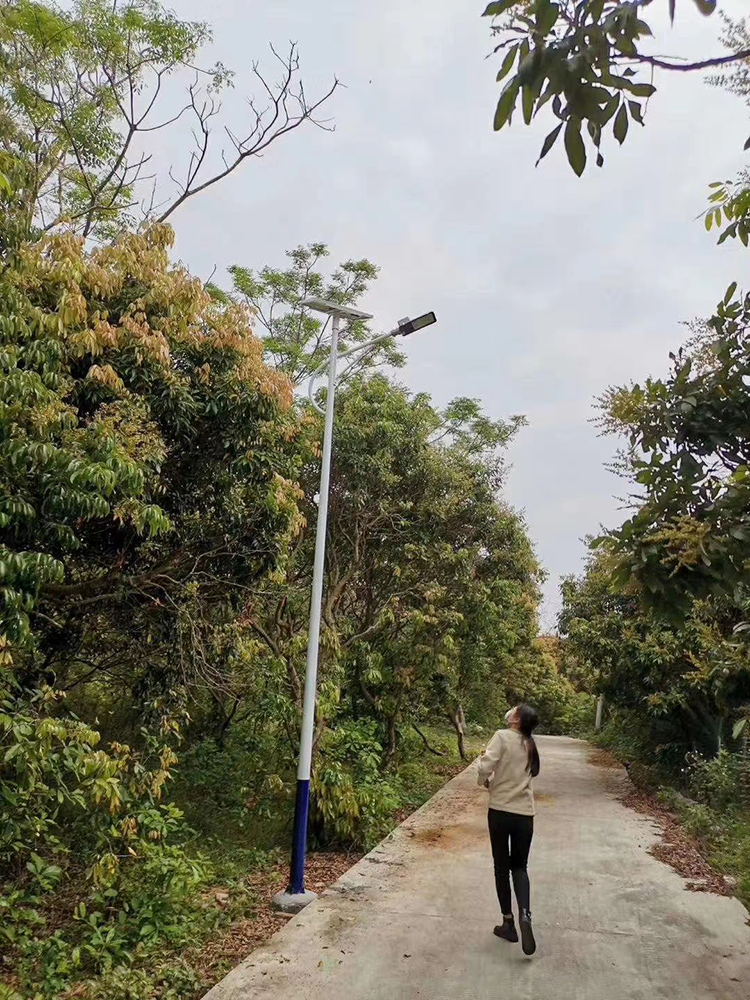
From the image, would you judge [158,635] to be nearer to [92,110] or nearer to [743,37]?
[743,37]

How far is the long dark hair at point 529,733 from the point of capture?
17.1 feet

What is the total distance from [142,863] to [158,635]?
1.95 m

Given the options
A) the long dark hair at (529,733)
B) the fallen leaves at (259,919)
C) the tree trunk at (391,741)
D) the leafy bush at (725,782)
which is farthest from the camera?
the tree trunk at (391,741)

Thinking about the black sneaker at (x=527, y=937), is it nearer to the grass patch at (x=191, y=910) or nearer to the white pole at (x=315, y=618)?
the grass patch at (x=191, y=910)

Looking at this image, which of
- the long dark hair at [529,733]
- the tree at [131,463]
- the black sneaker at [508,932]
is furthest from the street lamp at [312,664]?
the long dark hair at [529,733]

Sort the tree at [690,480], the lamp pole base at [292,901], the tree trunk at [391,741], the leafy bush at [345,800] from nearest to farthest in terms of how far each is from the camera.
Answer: the tree at [690,480], the lamp pole base at [292,901], the leafy bush at [345,800], the tree trunk at [391,741]

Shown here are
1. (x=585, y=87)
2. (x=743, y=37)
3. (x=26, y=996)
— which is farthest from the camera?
(x=26, y=996)

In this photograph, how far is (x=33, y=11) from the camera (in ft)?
29.7

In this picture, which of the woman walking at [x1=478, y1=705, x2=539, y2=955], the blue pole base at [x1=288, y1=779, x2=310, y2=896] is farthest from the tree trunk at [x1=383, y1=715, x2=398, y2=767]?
the woman walking at [x1=478, y1=705, x2=539, y2=955]

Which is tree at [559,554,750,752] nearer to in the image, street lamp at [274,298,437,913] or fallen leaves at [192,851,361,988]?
street lamp at [274,298,437,913]

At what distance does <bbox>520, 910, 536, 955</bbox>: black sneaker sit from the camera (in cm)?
498

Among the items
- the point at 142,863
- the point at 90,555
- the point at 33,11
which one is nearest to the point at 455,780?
the point at 142,863

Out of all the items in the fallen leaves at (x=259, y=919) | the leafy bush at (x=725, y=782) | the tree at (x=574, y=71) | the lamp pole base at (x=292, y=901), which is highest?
the tree at (x=574, y=71)

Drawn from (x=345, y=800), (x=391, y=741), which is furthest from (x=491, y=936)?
(x=391, y=741)
